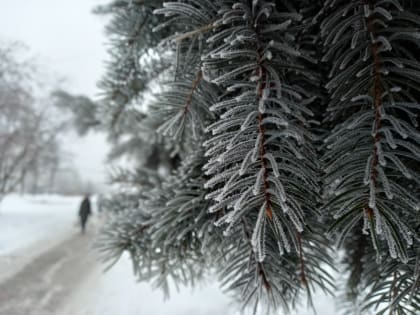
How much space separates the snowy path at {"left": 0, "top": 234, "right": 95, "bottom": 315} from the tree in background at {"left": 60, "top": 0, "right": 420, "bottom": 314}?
3.01 meters

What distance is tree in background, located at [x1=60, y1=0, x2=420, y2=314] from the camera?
0.50m

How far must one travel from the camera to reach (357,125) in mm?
549

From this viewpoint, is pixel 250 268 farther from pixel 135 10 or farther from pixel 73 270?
pixel 73 270

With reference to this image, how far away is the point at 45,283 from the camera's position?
13.6ft

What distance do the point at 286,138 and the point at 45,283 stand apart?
4.55m

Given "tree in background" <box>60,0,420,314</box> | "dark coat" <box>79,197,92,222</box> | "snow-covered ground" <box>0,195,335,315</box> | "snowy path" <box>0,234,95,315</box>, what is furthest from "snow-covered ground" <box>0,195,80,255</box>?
"tree in background" <box>60,0,420,314</box>

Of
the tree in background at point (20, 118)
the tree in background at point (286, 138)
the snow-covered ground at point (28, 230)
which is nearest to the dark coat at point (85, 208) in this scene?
the snow-covered ground at point (28, 230)

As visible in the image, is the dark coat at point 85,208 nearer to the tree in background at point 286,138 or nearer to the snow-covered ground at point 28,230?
the snow-covered ground at point 28,230

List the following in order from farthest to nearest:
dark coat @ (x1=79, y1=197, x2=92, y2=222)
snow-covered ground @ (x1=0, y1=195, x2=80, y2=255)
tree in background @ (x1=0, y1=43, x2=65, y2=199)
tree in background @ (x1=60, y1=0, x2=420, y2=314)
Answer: dark coat @ (x1=79, y1=197, x2=92, y2=222) < snow-covered ground @ (x1=0, y1=195, x2=80, y2=255) < tree in background @ (x1=0, y1=43, x2=65, y2=199) < tree in background @ (x1=60, y1=0, x2=420, y2=314)

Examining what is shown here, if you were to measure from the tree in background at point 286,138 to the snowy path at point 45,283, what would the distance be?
3.01 m

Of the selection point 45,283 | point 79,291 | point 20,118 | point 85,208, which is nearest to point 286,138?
point 79,291

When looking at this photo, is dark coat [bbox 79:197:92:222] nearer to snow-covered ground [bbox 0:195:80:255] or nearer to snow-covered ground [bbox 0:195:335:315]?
snow-covered ground [bbox 0:195:80:255]

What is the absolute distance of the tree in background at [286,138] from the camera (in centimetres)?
50

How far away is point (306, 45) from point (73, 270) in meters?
5.21
